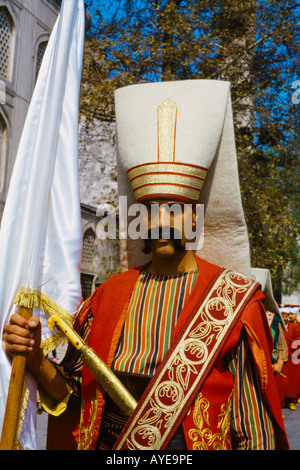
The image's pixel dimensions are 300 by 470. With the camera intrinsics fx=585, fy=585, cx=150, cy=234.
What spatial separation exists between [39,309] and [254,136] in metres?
14.0

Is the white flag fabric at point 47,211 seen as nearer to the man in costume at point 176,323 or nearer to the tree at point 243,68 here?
the man in costume at point 176,323

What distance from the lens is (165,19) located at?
14359 millimetres

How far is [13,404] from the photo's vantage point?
6.40 ft

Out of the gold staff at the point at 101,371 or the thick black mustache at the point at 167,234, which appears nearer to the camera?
the gold staff at the point at 101,371

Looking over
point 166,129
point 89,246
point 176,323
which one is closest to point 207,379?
point 176,323

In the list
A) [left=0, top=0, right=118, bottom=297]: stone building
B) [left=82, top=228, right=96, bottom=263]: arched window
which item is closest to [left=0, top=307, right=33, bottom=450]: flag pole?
[left=0, top=0, right=118, bottom=297]: stone building

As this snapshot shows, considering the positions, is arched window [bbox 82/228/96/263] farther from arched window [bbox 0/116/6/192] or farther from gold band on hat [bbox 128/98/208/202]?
gold band on hat [bbox 128/98/208/202]

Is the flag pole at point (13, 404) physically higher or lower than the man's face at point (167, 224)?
lower

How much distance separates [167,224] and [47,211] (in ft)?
1.69

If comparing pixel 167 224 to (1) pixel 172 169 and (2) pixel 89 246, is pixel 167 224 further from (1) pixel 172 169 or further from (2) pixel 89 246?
(2) pixel 89 246

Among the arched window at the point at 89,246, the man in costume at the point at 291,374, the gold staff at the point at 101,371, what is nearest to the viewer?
the gold staff at the point at 101,371

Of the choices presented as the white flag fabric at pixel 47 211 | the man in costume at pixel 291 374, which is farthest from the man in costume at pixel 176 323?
the man in costume at pixel 291 374

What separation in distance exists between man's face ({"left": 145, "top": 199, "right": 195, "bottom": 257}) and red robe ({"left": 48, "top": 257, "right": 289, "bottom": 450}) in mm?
210

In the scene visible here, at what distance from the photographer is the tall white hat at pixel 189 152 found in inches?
97.3
